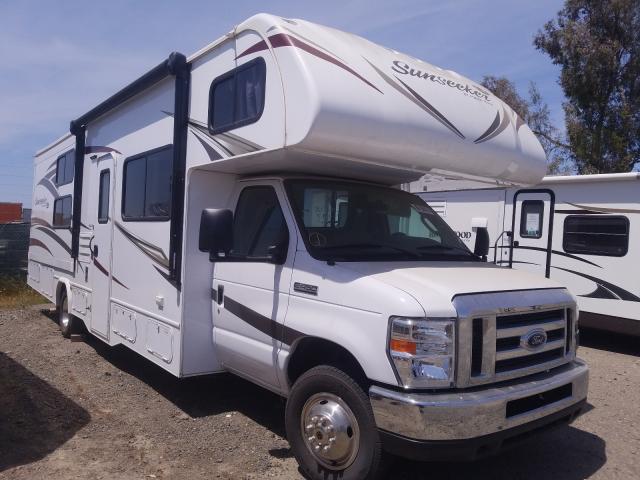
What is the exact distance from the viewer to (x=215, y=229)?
4430 millimetres

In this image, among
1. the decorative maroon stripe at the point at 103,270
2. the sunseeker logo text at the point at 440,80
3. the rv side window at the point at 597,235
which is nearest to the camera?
the sunseeker logo text at the point at 440,80

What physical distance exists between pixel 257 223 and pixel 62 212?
5250 mm

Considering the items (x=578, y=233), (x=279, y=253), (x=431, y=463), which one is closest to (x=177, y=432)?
(x=279, y=253)

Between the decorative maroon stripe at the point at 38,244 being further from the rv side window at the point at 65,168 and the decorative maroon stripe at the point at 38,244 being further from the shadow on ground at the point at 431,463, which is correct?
the shadow on ground at the point at 431,463

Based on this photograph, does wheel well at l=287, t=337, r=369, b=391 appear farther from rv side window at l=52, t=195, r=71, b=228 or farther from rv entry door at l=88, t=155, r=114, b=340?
rv side window at l=52, t=195, r=71, b=228

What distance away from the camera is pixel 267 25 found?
165 inches

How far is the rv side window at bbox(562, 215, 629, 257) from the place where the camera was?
8633 mm

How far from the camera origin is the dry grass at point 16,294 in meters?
12.0

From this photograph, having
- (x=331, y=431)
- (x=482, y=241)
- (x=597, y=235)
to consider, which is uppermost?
(x=597, y=235)

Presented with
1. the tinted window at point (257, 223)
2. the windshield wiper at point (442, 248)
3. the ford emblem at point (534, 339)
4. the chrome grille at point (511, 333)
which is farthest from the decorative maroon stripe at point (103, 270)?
the ford emblem at point (534, 339)

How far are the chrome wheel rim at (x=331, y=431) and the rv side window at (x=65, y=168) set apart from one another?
5926mm

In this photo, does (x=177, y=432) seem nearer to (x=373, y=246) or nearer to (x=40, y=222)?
(x=373, y=246)

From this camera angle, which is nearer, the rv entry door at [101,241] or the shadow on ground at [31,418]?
the shadow on ground at [31,418]

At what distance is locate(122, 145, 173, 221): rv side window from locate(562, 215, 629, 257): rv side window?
6.51 meters
